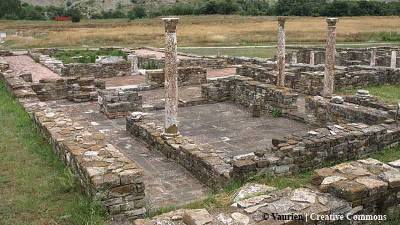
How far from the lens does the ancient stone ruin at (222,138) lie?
598 cm

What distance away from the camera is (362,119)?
12.8 meters

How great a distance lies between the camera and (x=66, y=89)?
18.7m

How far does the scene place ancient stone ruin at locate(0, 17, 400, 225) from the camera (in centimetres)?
598

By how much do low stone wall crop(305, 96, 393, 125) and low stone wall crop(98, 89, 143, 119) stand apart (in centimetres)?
586

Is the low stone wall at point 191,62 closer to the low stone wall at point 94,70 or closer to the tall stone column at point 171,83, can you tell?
the low stone wall at point 94,70

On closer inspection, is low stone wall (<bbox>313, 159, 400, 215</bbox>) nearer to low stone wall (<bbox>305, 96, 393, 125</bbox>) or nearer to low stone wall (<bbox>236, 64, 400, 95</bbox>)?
low stone wall (<bbox>305, 96, 393, 125</bbox>)

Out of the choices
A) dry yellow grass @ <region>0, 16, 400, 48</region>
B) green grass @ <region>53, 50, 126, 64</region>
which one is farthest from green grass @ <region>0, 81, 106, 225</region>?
dry yellow grass @ <region>0, 16, 400, 48</region>

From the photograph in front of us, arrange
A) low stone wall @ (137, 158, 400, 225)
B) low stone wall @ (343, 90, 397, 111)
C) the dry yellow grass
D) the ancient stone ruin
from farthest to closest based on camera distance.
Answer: the dry yellow grass, low stone wall @ (343, 90, 397, 111), the ancient stone ruin, low stone wall @ (137, 158, 400, 225)

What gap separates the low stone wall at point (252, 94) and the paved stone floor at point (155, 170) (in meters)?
4.18

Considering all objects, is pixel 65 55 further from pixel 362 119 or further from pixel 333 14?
pixel 333 14

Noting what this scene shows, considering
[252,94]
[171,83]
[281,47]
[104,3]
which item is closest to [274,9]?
[281,47]

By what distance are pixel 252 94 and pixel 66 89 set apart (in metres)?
7.55

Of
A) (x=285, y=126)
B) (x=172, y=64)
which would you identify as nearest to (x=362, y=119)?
(x=285, y=126)

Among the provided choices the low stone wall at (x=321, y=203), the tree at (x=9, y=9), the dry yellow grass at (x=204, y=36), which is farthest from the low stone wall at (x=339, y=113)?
the tree at (x=9, y=9)
